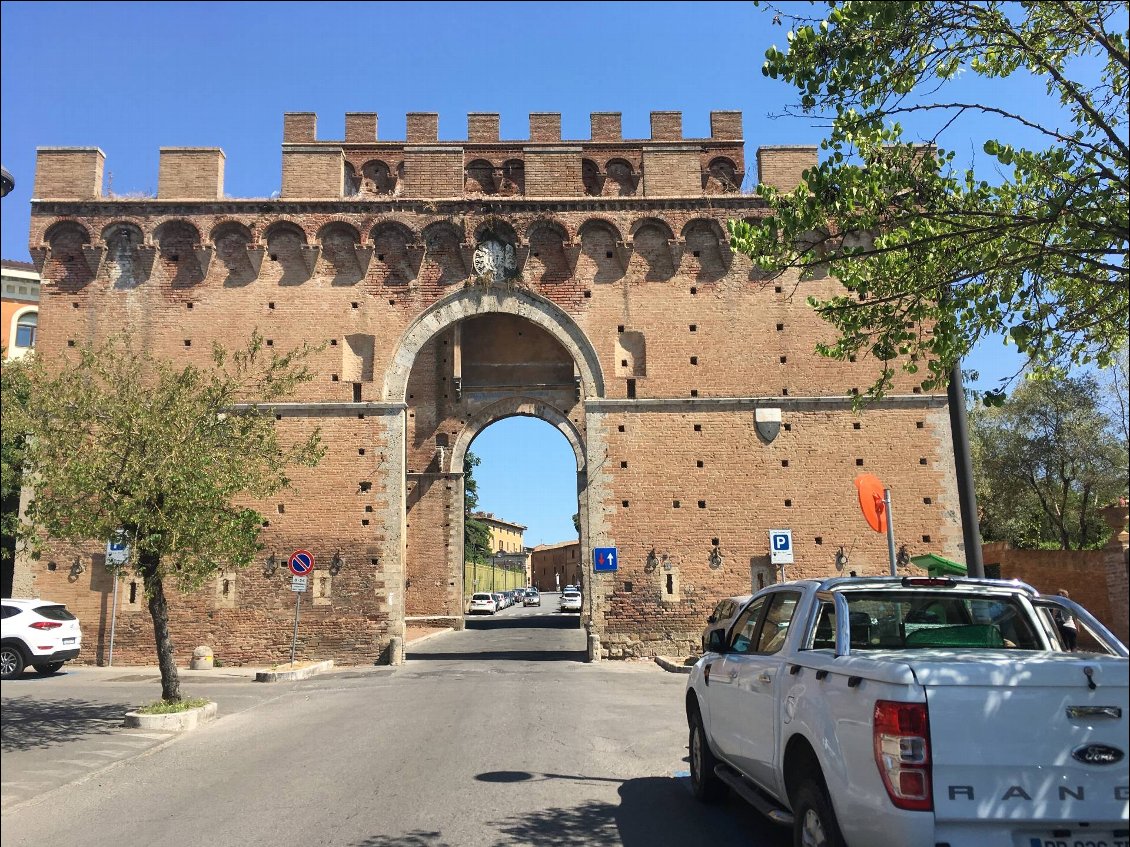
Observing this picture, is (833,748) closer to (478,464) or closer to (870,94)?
(870,94)

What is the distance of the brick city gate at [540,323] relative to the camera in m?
19.3

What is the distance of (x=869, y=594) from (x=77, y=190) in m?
21.6

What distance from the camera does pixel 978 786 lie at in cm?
356

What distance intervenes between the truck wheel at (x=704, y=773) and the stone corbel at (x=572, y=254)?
15.2 meters

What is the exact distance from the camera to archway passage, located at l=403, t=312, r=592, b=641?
30.7 metres

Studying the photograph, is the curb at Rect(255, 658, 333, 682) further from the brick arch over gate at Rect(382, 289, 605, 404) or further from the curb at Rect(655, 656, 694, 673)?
the curb at Rect(655, 656, 694, 673)

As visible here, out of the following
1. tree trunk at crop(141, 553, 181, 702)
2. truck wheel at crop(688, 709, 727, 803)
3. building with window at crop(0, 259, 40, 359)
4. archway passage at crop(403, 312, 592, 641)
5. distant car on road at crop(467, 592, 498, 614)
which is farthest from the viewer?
distant car on road at crop(467, 592, 498, 614)

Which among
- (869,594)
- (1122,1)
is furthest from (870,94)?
(869,594)

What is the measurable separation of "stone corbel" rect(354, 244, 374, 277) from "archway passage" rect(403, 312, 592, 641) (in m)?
10.1

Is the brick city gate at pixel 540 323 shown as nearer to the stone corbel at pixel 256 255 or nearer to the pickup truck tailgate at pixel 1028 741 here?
the stone corbel at pixel 256 255

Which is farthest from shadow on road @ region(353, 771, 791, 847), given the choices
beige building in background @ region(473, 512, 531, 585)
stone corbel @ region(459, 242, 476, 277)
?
beige building in background @ region(473, 512, 531, 585)

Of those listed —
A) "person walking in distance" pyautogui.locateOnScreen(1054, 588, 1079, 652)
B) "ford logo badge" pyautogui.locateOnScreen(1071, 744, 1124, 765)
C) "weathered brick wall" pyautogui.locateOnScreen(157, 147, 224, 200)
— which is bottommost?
"ford logo badge" pyautogui.locateOnScreen(1071, 744, 1124, 765)

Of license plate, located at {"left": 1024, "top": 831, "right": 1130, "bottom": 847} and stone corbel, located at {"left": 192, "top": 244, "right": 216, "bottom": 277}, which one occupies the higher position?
stone corbel, located at {"left": 192, "top": 244, "right": 216, "bottom": 277}

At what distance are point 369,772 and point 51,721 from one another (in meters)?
2.98
